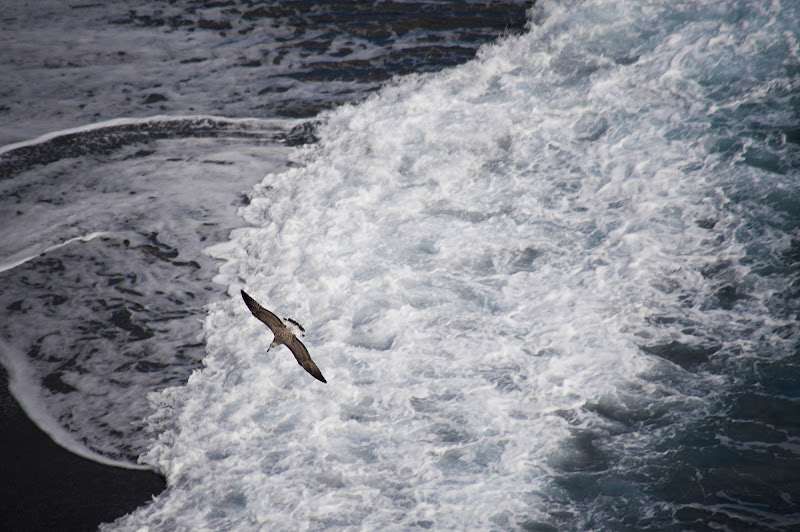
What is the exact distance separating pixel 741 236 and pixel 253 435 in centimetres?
517

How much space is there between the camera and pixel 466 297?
24.1ft

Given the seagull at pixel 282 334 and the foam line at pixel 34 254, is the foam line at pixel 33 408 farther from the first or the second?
the seagull at pixel 282 334

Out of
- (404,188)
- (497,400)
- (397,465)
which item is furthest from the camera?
(404,188)

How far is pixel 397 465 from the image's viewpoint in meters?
5.79

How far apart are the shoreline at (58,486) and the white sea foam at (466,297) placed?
191 millimetres

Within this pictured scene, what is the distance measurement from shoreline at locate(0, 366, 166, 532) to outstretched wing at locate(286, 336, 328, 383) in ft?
5.00

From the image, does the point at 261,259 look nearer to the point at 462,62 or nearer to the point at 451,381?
the point at 451,381

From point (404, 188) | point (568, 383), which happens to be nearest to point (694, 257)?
point (568, 383)

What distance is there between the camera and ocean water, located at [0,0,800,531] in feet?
18.3

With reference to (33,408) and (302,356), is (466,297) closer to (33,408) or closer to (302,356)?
(302,356)

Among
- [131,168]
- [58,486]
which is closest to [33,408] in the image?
[58,486]

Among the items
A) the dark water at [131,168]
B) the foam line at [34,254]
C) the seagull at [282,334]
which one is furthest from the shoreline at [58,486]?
the foam line at [34,254]

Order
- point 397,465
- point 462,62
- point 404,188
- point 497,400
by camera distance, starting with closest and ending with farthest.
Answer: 1. point 397,465
2. point 497,400
3. point 404,188
4. point 462,62

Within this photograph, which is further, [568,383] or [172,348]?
[172,348]
